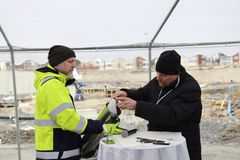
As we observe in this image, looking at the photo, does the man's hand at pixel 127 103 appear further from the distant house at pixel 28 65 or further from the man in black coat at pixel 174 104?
the distant house at pixel 28 65

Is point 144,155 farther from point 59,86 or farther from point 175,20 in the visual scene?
point 175,20

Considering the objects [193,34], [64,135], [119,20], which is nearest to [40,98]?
[64,135]

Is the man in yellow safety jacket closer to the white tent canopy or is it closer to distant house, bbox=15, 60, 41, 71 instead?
the white tent canopy

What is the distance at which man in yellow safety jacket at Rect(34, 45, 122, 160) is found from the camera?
1924 mm

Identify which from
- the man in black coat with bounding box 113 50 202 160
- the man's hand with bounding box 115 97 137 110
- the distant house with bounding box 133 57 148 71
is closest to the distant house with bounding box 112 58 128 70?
the distant house with bounding box 133 57 148 71

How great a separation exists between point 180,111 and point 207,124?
745cm

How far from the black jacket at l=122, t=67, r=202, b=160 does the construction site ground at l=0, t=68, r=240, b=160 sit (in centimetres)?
239

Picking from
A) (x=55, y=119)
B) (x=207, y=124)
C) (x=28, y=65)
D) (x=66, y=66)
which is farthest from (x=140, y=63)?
(x=207, y=124)

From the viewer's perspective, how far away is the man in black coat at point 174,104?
6.35ft

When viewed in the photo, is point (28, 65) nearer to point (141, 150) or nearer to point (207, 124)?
point (141, 150)

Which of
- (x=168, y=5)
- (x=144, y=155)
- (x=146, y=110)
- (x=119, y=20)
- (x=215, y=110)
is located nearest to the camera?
(x=144, y=155)

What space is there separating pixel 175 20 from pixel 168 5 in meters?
0.39

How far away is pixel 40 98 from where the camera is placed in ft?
6.51

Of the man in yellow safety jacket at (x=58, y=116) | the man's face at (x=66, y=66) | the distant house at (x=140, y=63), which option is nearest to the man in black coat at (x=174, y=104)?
the man in yellow safety jacket at (x=58, y=116)
